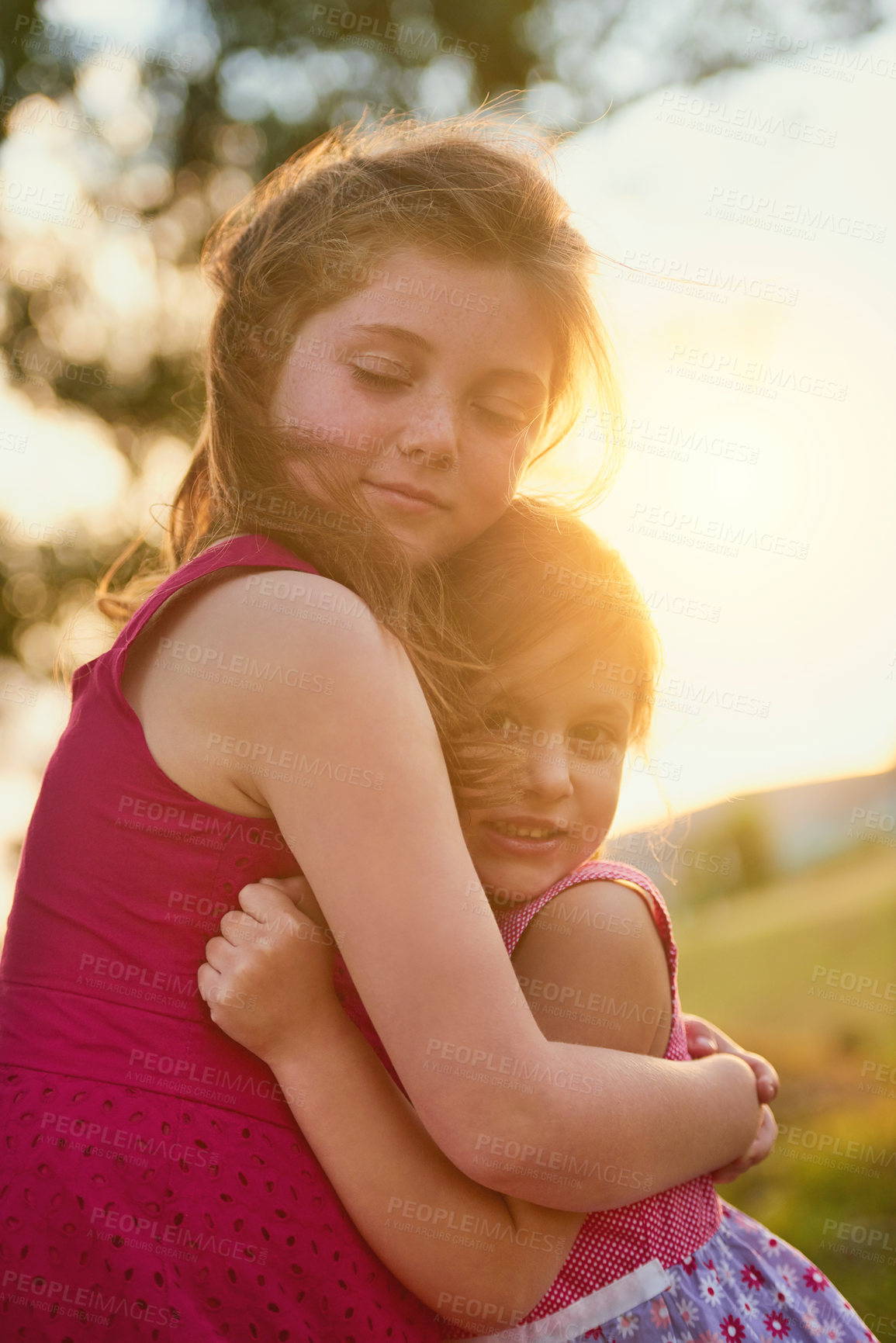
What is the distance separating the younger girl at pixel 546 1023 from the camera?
4.43 feet

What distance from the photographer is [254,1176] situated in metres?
1.34

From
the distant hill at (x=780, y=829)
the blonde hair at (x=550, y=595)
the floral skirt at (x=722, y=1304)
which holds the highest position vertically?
the blonde hair at (x=550, y=595)

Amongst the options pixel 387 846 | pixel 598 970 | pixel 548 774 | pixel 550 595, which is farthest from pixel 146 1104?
pixel 550 595

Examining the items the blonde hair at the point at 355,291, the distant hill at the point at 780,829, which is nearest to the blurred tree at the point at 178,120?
the blonde hair at the point at 355,291

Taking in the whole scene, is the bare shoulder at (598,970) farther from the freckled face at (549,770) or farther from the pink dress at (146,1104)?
the pink dress at (146,1104)

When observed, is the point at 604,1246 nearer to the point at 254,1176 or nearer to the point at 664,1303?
the point at 664,1303

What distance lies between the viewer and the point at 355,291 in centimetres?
168

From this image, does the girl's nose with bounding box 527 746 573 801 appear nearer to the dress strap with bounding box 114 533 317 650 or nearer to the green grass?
the dress strap with bounding box 114 533 317 650

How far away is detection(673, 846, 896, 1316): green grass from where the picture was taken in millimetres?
4633

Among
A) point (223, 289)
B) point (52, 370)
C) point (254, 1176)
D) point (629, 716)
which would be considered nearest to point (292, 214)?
point (223, 289)

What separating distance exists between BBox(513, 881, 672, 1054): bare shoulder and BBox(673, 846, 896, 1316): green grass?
113 inches

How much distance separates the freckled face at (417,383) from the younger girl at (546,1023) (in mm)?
299

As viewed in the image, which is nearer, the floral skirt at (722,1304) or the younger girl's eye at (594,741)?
the floral skirt at (722,1304)

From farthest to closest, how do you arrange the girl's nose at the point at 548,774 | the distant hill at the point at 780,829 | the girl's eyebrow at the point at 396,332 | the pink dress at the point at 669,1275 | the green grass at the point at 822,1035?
the distant hill at the point at 780,829 → the green grass at the point at 822,1035 → the girl's nose at the point at 548,774 → the girl's eyebrow at the point at 396,332 → the pink dress at the point at 669,1275
